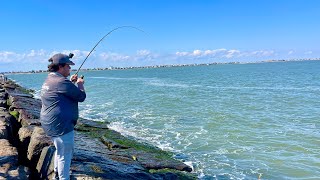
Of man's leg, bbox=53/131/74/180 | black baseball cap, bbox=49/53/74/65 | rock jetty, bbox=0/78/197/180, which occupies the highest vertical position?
black baseball cap, bbox=49/53/74/65

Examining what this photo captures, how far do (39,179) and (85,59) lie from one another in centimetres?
341

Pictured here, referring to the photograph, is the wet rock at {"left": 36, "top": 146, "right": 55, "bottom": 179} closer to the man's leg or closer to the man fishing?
the man's leg

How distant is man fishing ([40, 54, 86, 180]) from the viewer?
17.3 ft

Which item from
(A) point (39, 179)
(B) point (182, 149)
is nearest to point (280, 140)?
(B) point (182, 149)

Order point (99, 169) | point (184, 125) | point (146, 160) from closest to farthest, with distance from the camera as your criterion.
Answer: point (99, 169)
point (146, 160)
point (184, 125)

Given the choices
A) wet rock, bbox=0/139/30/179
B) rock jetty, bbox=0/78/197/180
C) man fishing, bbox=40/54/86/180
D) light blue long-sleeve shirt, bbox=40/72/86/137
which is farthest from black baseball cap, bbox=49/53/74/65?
wet rock, bbox=0/139/30/179

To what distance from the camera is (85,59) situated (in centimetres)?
877

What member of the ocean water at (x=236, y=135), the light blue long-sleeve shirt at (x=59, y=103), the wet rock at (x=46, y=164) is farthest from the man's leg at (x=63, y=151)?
the ocean water at (x=236, y=135)

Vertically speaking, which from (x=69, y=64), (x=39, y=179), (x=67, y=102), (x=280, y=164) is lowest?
(x=280, y=164)

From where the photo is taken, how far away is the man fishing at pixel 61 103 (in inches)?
207

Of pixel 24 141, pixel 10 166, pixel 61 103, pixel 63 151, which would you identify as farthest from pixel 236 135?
pixel 61 103

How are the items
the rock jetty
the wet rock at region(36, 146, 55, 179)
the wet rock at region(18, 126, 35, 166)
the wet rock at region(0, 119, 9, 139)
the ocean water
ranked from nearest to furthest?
1. the wet rock at region(36, 146, 55, 179)
2. the rock jetty
3. the wet rock at region(18, 126, 35, 166)
4. the wet rock at region(0, 119, 9, 139)
5. the ocean water

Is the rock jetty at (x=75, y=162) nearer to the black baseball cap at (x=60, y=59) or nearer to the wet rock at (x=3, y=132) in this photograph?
the wet rock at (x=3, y=132)

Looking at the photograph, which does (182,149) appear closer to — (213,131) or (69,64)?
(213,131)
